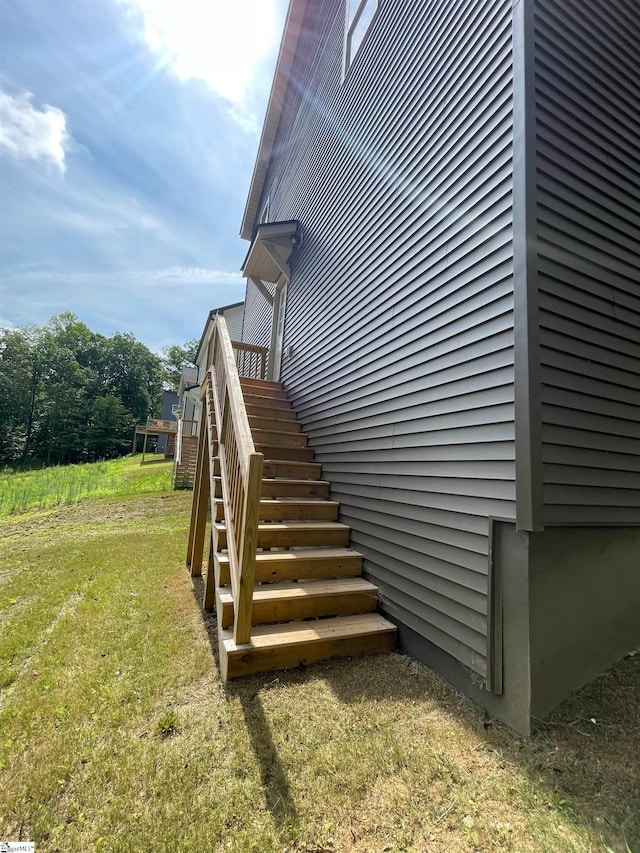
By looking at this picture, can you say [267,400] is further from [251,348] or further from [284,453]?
[251,348]

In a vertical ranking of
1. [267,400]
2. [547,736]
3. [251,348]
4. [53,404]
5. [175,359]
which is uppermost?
[175,359]

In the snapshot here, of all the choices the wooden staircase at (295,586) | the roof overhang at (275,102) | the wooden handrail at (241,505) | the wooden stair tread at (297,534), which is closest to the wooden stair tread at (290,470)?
the wooden staircase at (295,586)

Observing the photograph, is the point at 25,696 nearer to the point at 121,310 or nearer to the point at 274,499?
the point at 274,499

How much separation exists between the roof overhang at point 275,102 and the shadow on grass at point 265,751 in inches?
377

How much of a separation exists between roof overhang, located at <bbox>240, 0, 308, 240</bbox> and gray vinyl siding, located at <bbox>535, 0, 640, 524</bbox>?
6.04 m

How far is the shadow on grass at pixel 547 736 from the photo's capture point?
1.53 metres

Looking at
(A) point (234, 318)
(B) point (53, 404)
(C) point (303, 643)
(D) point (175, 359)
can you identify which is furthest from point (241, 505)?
(D) point (175, 359)

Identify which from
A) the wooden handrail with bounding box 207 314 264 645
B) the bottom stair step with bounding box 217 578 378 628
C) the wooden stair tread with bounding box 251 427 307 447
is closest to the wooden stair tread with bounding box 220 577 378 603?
the bottom stair step with bounding box 217 578 378 628

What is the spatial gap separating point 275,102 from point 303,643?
9596 millimetres

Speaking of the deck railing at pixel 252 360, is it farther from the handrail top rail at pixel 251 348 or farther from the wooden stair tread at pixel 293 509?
the wooden stair tread at pixel 293 509

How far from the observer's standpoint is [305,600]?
2922mm

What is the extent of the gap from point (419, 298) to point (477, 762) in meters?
2.94

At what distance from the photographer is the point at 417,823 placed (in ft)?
4.93

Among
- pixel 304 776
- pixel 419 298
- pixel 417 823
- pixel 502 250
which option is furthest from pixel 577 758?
pixel 419 298
